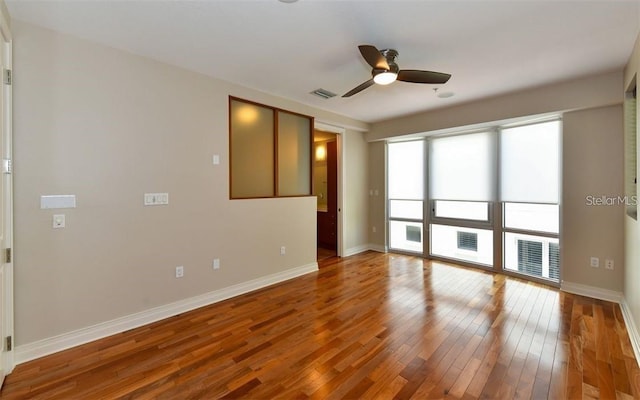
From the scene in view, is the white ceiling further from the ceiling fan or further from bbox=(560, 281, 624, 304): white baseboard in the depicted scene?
bbox=(560, 281, 624, 304): white baseboard

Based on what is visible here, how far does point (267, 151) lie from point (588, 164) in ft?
13.7

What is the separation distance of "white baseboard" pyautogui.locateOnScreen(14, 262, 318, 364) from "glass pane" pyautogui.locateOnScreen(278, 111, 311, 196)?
4.59 ft

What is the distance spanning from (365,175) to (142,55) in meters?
4.38

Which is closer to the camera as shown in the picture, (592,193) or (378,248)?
(592,193)

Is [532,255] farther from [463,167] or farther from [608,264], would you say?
[463,167]

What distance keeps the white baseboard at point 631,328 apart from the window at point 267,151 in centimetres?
387

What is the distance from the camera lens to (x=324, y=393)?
182 cm

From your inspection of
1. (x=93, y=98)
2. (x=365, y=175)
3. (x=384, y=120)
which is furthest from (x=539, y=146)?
(x=93, y=98)

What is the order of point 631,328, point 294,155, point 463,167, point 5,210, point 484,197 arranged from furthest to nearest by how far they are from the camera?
1. point 463,167
2. point 484,197
3. point 294,155
4. point 631,328
5. point 5,210

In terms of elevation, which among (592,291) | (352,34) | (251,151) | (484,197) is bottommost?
(592,291)

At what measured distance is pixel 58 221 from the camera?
237cm

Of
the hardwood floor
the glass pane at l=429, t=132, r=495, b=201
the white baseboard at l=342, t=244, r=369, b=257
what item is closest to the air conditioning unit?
the hardwood floor

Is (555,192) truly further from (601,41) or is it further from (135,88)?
(135,88)

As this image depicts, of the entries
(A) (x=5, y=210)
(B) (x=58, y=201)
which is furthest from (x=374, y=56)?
(A) (x=5, y=210)
